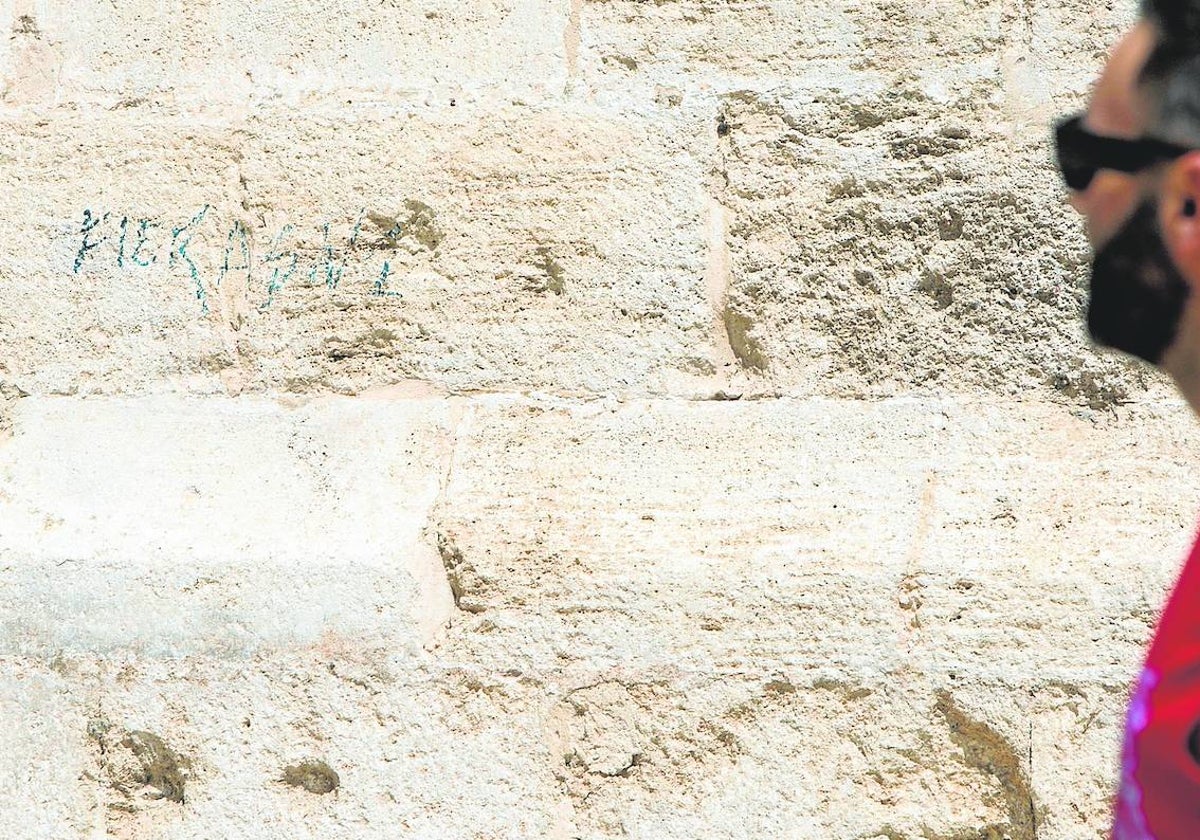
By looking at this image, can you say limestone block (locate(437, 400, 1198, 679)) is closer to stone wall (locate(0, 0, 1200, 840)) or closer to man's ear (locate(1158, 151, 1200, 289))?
stone wall (locate(0, 0, 1200, 840))

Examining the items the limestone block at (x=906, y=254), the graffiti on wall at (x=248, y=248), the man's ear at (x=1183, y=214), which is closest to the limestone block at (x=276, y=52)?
the graffiti on wall at (x=248, y=248)

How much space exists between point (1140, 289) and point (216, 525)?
128cm

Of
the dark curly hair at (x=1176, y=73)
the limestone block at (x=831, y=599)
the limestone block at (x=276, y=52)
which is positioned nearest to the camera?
the dark curly hair at (x=1176, y=73)

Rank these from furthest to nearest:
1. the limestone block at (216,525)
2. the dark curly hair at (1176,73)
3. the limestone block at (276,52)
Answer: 1. the limestone block at (276,52)
2. the limestone block at (216,525)
3. the dark curly hair at (1176,73)

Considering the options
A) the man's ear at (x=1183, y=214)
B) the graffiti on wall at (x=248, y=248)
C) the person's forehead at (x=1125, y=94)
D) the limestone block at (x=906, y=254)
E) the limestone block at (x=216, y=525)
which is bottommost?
the limestone block at (x=216, y=525)

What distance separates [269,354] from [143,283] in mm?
218

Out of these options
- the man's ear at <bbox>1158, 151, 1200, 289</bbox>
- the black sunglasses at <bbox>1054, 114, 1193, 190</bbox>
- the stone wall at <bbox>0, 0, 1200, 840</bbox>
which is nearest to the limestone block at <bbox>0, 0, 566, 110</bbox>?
the stone wall at <bbox>0, 0, 1200, 840</bbox>

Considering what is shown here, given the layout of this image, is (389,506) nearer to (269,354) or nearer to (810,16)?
(269,354)

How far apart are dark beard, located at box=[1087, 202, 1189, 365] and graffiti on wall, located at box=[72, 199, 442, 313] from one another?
1.05 m

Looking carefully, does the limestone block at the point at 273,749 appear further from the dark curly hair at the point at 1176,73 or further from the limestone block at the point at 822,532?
the dark curly hair at the point at 1176,73

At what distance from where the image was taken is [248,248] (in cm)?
187

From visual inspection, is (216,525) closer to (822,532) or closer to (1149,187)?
(822,532)

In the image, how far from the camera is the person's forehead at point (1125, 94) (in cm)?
97

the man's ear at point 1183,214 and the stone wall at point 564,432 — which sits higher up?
the man's ear at point 1183,214
